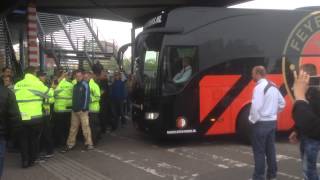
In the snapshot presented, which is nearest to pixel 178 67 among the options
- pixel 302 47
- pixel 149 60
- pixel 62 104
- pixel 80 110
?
pixel 149 60

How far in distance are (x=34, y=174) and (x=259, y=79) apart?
4.31 meters

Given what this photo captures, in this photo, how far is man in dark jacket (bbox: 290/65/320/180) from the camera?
16.2 feet

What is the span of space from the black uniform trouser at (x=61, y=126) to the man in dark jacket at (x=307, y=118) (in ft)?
21.6

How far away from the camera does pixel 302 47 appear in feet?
37.5

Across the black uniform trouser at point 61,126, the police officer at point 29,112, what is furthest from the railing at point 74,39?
the police officer at point 29,112

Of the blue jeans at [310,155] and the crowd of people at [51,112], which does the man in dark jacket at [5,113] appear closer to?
the crowd of people at [51,112]

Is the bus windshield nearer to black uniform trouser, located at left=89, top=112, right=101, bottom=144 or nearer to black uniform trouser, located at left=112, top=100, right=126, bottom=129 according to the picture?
black uniform trouser, located at left=89, top=112, right=101, bottom=144

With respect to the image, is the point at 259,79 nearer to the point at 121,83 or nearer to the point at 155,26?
the point at 155,26

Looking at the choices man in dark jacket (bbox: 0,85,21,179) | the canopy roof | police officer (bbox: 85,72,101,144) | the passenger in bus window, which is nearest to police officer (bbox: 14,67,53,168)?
man in dark jacket (bbox: 0,85,21,179)

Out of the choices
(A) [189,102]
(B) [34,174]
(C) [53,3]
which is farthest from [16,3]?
(B) [34,174]

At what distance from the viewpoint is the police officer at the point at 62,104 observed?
10531 mm

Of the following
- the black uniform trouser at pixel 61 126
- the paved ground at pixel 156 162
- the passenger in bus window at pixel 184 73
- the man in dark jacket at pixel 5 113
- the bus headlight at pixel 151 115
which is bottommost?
the paved ground at pixel 156 162

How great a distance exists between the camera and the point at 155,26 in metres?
11.1

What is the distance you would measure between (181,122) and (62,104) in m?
2.81
